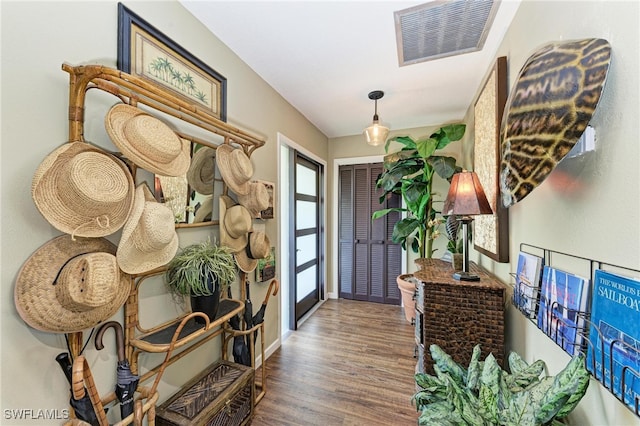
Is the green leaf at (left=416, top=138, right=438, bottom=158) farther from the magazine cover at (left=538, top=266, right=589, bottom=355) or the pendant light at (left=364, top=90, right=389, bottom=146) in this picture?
the magazine cover at (left=538, top=266, right=589, bottom=355)

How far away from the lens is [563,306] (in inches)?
36.4

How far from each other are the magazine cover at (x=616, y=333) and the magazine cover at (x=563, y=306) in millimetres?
57

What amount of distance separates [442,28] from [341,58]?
749 mm

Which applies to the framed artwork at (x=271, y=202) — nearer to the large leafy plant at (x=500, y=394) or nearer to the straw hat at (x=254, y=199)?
the straw hat at (x=254, y=199)

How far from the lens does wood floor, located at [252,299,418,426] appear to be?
1769mm

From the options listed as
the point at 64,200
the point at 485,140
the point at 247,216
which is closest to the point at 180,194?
the point at 247,216

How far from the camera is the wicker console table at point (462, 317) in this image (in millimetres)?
1472

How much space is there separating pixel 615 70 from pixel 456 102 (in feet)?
7.88

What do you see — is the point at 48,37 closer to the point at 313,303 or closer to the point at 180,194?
the point at 180,194

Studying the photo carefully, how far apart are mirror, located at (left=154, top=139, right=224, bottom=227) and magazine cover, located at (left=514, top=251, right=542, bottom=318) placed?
72.7 inches

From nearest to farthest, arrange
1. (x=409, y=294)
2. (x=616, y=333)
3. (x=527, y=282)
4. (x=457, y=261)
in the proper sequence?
1. (x=616, y=333)
2. (x=527, y=282)
3. (x=457, y=261)
4. (x=409, y=294)

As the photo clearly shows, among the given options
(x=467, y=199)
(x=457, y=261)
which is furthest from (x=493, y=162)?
(x=457, y=261)

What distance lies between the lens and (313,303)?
3.77 meters

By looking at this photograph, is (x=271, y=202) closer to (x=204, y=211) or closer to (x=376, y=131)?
(x=204, y=211)
